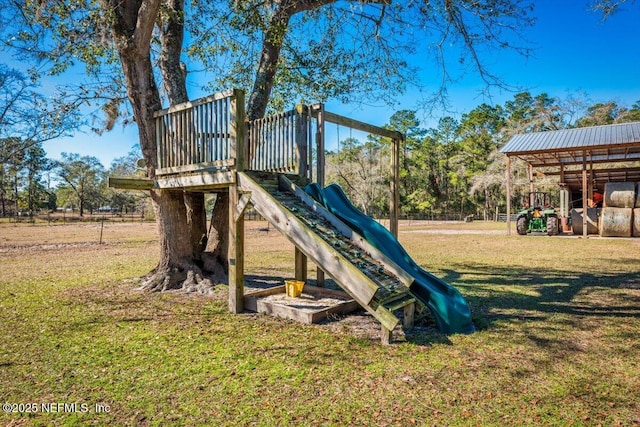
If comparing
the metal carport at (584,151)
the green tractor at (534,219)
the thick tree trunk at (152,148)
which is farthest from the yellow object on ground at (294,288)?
the green tractor at (534,219)

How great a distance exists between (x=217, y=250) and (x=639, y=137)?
53.5ft

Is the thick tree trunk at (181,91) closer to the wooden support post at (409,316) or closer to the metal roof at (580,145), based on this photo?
the wooden support post at (409,316)

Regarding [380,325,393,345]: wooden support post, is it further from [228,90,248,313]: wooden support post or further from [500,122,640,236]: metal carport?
[500,122,640,236]: metal carport

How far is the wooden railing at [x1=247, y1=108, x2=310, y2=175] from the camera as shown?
6.05 metres

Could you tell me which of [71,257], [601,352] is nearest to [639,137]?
[601,352]

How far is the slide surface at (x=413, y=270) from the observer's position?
4598 millimetres

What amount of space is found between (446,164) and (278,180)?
4756 cm

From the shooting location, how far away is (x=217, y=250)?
7766mm

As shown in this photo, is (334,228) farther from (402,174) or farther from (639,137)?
(402,174)

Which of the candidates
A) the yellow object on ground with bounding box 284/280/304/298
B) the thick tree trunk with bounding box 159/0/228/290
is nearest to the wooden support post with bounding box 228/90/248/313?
the yellow object on ground with bounding box 284/280/304/298

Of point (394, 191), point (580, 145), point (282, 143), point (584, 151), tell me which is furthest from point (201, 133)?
point (584, 151)

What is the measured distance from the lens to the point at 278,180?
6000 mm

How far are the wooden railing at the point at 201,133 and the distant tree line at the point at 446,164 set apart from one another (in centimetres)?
3237

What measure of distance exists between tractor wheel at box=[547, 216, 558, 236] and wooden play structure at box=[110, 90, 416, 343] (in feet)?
42.2
